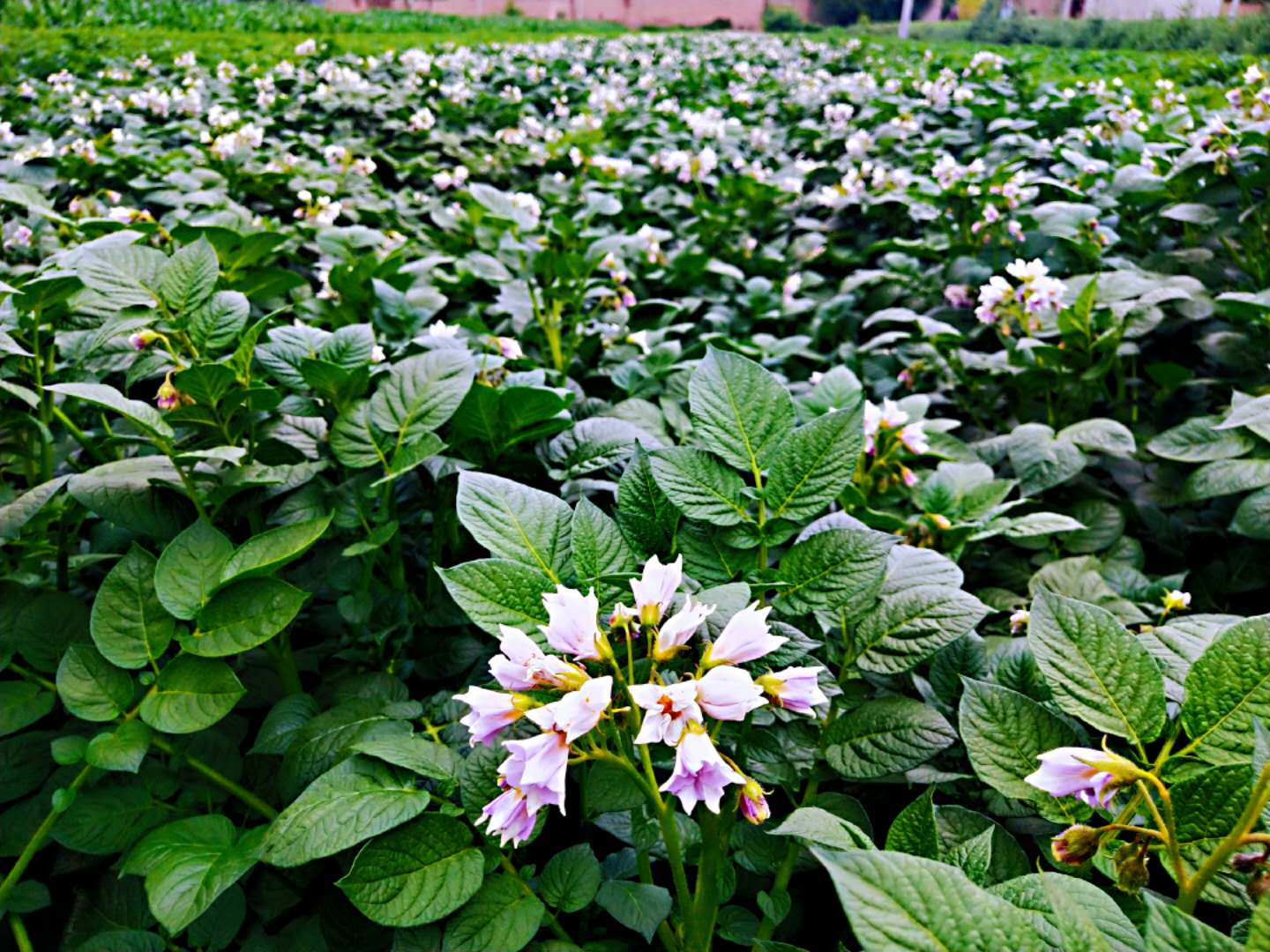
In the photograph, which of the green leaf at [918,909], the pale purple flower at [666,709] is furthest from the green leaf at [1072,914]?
the pale purple flower at [666,709]

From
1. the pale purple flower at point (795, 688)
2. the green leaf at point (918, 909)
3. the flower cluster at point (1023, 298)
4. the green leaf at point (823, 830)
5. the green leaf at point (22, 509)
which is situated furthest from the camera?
the flower cluster at point (1023, 298)

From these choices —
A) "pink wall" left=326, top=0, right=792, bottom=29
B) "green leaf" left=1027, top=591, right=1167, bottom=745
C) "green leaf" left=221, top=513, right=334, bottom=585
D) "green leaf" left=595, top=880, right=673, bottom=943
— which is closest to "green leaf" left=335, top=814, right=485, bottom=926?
"green leaf" left=595, top=880, right=673, bottom=943

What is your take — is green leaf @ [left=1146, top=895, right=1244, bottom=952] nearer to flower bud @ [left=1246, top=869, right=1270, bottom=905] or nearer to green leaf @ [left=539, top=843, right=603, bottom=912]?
flower bud @ [left=1246, top=869, right=1270, bottom=905]

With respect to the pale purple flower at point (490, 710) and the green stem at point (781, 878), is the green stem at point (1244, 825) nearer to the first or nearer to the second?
the green stem at point (781, 878)

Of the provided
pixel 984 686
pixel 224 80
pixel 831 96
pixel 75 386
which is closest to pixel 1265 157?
pixel 984 686

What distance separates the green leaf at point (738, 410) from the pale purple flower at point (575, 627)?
12.4 inches

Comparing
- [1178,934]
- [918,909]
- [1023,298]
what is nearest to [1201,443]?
[1023,298]

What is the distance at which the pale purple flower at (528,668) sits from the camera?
680 mm

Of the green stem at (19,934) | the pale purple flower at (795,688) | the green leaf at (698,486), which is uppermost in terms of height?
the green leaf at (698,486)

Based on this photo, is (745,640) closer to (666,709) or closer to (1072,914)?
(666,709)

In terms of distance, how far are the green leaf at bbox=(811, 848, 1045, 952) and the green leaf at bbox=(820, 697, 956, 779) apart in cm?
37

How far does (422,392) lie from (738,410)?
0.49 meters

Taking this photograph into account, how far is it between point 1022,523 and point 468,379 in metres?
0.99

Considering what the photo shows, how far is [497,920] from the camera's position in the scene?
2.54 ft
